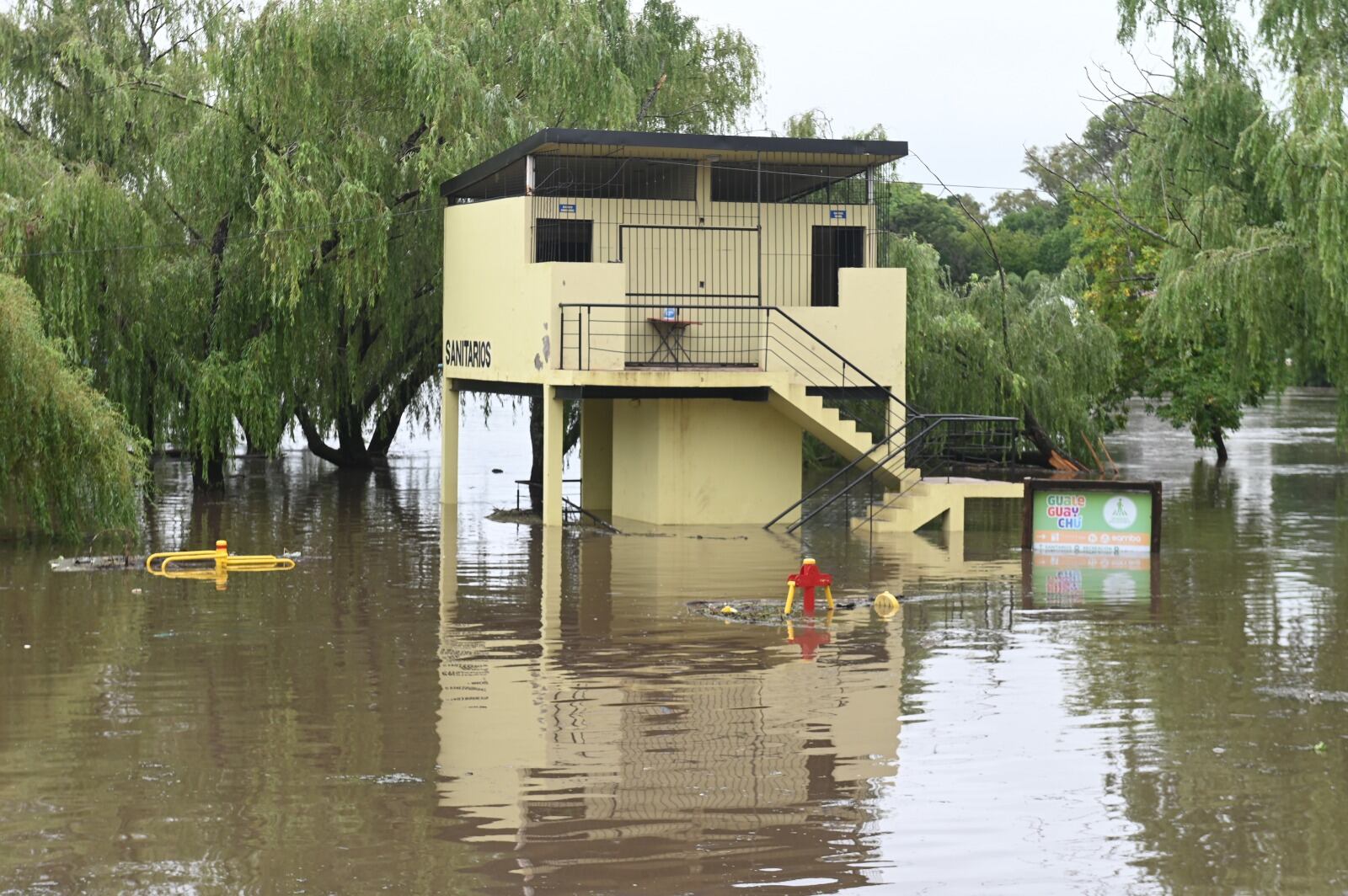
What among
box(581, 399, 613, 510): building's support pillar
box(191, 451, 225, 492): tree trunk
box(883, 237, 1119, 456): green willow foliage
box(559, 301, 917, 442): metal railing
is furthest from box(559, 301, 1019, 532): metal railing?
box(191, 451, 225, 492): tree trunk

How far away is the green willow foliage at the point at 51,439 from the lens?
23938 mm

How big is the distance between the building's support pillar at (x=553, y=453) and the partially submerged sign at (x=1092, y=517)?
7.36 meters

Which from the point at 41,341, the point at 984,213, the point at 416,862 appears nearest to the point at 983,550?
the point at 41,341

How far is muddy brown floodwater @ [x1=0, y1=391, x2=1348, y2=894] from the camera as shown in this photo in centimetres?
1077

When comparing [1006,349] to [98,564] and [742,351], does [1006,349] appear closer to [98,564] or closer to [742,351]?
[742,351]

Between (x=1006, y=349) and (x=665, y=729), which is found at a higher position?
(x=1006, y=349)

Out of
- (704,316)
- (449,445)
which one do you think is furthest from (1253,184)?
(449,445)

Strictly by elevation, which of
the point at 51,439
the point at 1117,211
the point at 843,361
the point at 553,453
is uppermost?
the point at 1117,211

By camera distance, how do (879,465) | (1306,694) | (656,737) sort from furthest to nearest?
(879,465) < (1306,694) < (656,737)

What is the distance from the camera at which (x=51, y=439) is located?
24344 mm

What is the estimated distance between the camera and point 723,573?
23.3 m

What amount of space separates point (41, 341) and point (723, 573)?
949 cm

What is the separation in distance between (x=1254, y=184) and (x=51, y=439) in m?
21.0

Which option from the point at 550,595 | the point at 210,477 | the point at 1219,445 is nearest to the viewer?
the point at 550,595
